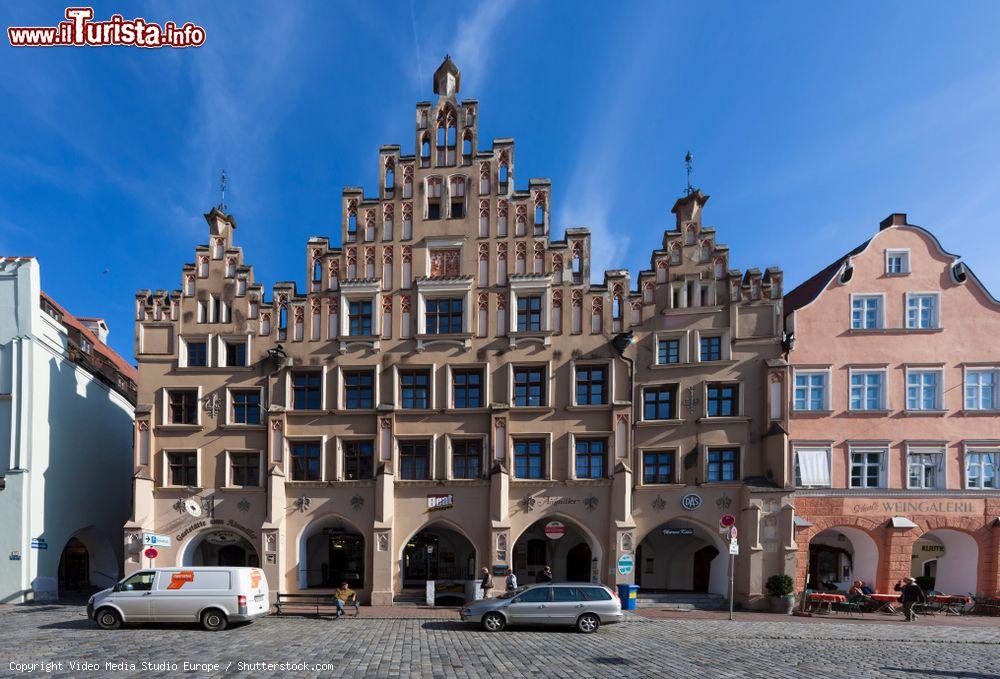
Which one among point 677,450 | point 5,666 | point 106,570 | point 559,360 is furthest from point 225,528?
point 677,450

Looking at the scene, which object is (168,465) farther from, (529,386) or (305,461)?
(529,386)

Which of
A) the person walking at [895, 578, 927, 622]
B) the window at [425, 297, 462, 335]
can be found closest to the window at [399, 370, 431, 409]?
the window at [425, 297, 462, 335]

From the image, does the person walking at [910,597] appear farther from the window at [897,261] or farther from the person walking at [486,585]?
the person walking at [486,585]

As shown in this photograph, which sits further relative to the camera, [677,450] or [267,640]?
[677,450]

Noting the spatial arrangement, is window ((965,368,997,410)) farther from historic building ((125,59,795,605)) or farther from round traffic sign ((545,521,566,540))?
round traffic sign ((545,521,566,540))

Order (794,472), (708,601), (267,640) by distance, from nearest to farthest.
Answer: (267,640) < (708,601) < (794,472)

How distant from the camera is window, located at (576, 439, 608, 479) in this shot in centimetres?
2473

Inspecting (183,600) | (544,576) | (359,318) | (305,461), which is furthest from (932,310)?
(183,600)

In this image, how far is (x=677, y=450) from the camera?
80.6 feet

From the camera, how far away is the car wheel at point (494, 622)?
1761cm

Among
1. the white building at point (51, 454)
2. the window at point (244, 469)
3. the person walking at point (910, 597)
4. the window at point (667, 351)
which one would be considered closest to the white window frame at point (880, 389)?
the person walking at point (910, 597)

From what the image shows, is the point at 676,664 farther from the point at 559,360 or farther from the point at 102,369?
the point at 102,369

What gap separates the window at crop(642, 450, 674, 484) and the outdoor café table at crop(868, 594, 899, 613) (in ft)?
27.0

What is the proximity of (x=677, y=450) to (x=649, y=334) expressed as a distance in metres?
4.79
